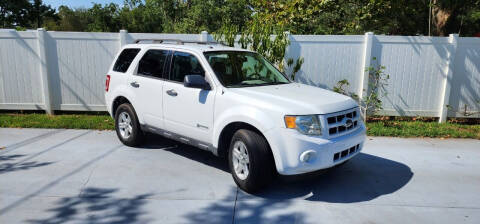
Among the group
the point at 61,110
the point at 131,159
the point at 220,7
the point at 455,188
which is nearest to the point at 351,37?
the point at 455,188

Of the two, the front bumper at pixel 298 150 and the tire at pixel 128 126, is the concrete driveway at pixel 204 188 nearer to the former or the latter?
the tire at pixel 128 126

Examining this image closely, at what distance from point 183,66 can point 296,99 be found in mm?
1893

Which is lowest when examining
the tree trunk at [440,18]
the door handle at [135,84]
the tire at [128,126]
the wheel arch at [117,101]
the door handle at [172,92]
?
the tire at [128,126]

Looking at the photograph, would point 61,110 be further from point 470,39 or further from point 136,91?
point 470,39

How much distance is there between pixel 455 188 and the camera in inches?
192

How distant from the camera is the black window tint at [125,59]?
6.32 metres

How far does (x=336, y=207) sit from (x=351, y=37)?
17.6ft

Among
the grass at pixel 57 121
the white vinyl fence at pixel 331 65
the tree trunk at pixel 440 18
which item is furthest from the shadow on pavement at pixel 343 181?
the tree trunk at pixel 440 18

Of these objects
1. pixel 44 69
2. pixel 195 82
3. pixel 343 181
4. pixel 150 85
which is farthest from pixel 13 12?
pixel 343 181

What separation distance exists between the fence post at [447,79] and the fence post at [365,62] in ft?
5.97

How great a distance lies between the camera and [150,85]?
5738 mm

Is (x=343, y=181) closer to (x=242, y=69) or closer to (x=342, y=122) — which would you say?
(x=342, y=122)

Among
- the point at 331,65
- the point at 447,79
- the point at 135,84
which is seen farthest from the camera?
the point at 331,65

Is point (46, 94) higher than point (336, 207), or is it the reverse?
point (46, 94)
